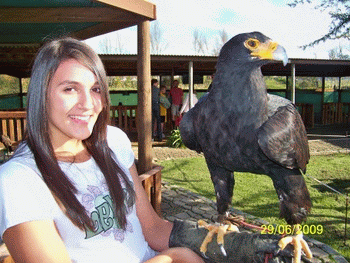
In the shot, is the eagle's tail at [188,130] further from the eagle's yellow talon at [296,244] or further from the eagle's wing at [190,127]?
the eagle's yellow talon at [296,244]

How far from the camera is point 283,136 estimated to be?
1741 mm

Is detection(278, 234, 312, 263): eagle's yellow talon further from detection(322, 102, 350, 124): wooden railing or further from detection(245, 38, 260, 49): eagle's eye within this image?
detection(322, 102, 350, 124): wooden railing

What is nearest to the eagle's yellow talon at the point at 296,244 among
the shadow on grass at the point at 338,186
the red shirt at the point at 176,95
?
the shadow on grass at the point at 338,186

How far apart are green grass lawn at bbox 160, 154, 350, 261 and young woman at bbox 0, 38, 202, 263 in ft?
9.58

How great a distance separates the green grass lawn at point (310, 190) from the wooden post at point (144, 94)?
1707 mm

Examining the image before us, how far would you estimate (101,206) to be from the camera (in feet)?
4.44

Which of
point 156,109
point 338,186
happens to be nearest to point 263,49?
point 338,186

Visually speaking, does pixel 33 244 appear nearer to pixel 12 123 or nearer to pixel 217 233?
pixel 217 233

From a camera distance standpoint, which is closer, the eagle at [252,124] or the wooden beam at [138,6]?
the eagle at [252,124]

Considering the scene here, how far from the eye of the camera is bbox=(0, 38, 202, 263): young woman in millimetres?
1117

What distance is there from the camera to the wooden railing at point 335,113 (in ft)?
50.0

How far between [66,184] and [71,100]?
31 cm

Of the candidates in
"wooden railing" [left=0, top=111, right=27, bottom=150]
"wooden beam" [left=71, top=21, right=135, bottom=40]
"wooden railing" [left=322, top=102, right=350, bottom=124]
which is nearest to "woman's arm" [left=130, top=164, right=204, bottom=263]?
"wooden beam" [left=71, top=21, right=135, bottom=40]

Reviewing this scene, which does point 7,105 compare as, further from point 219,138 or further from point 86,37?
point 219,138
